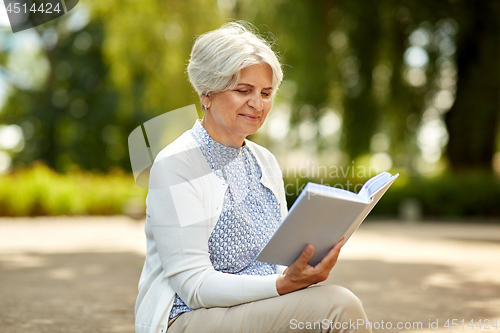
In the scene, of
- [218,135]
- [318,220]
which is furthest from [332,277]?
[318,220]

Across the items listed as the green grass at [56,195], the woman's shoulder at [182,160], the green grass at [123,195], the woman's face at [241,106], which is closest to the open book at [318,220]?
the woman's shoulder at [182,160]

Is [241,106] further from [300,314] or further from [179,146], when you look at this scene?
[300,314]

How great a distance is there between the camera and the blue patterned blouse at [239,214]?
1.90 meters

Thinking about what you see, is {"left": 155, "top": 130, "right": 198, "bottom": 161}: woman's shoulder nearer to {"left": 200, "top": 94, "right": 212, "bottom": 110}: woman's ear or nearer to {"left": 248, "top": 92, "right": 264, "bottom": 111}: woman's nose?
{"left": 200, "top": 94, "right": 212, "bottom": 110}: woman's ear

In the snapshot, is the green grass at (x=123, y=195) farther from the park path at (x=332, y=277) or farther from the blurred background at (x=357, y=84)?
the park path at (x=332, y=277)

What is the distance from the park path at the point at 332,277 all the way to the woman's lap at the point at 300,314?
180 centimetres

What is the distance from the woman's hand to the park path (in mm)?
1838

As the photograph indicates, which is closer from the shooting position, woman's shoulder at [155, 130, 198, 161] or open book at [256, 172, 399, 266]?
open book at [256, 172, 399, 266]

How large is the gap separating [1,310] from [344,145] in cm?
1137

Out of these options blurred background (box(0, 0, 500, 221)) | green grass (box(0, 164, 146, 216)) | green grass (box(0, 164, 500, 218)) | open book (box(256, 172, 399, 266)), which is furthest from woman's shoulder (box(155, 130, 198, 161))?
green grass (box(0, 164, 146, 216))

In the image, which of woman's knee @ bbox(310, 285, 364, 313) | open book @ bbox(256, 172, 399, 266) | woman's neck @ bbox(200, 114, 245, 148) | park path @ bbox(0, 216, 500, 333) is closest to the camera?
open book @ bbox(256, 172, 399, 266)

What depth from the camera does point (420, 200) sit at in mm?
14023

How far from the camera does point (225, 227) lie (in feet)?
6.23

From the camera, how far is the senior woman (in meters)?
1.67
